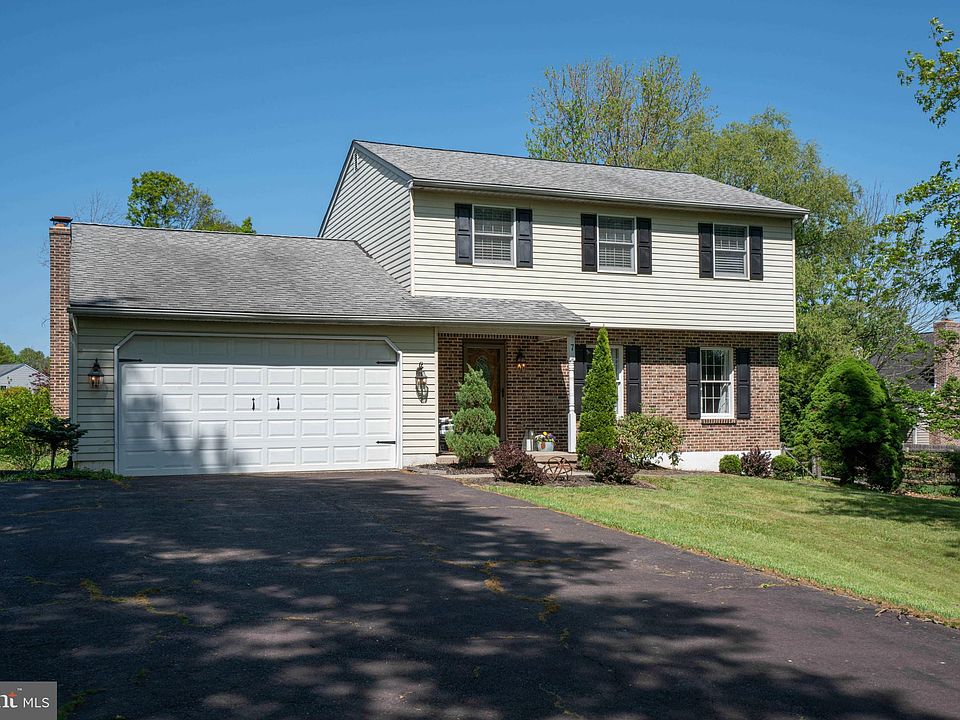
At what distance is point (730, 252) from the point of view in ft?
69.5

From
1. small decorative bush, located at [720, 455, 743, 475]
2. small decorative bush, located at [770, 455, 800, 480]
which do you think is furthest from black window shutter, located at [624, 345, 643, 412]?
small decorative bush, located at [770, 455, 800, 480]

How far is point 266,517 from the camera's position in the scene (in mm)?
10562

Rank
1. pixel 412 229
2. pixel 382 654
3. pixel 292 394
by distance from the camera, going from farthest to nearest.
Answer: pixel 412 229
pixel 292 394
pixel 382 654

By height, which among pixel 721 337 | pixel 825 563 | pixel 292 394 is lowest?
pixel 825 563

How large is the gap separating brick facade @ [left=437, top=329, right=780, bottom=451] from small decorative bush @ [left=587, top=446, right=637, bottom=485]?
12.6 feet

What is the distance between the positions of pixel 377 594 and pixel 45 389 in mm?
20887

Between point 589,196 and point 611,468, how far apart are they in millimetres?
6603

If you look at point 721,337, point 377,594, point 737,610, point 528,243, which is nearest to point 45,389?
point 528,243

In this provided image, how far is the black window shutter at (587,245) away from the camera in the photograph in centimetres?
1962

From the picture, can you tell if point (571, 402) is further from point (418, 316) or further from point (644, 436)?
point (418, 316)

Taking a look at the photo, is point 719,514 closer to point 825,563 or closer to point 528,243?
point 825,563

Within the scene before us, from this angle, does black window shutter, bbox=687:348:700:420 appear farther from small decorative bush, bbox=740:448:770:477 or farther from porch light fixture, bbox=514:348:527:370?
porch light fixture, bbox=514:348:527:370

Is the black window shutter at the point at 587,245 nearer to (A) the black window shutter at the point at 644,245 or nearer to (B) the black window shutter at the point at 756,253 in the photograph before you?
(A) the black window shutter at the point at 644,245

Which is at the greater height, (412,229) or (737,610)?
(412,229)
